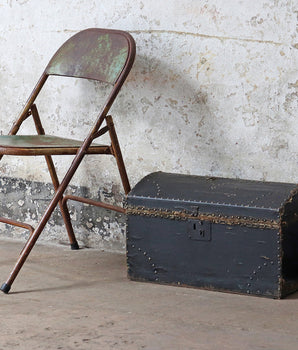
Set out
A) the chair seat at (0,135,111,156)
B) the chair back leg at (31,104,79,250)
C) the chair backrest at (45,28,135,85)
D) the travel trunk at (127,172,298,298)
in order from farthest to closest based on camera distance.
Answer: the chair back leg at (31,104,79,250)
the chair backrest at (45,28,135,85)
the chair seat at (0,135,111,156)
the travel trunk at (127,172,298,298)

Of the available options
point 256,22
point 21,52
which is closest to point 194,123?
point 256,22

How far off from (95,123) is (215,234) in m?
0.65

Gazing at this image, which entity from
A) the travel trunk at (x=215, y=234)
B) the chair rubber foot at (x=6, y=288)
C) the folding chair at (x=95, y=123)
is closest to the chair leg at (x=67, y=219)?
the folding chair at (x=95, y=123)

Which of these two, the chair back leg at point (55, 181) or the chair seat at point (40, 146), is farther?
the chair back leg at point (55, 181)

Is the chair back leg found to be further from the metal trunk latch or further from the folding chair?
the metal trunk latch

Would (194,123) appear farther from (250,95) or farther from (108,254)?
(108,254)

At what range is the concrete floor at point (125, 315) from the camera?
258 cm

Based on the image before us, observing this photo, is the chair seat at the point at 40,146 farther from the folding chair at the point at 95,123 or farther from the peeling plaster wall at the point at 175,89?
the peeling plaster wall at the point at 175,89

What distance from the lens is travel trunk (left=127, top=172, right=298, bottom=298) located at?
3.02m

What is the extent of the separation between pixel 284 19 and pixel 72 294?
137 cm

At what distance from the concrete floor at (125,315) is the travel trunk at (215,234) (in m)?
0.06

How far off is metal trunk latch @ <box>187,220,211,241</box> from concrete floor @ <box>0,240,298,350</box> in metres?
0.21

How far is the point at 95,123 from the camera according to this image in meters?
3.28

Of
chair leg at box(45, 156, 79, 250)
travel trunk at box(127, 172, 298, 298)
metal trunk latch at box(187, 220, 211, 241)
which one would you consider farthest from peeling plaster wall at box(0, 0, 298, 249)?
metal trunk latch at box(187, 220, 211, 241)
